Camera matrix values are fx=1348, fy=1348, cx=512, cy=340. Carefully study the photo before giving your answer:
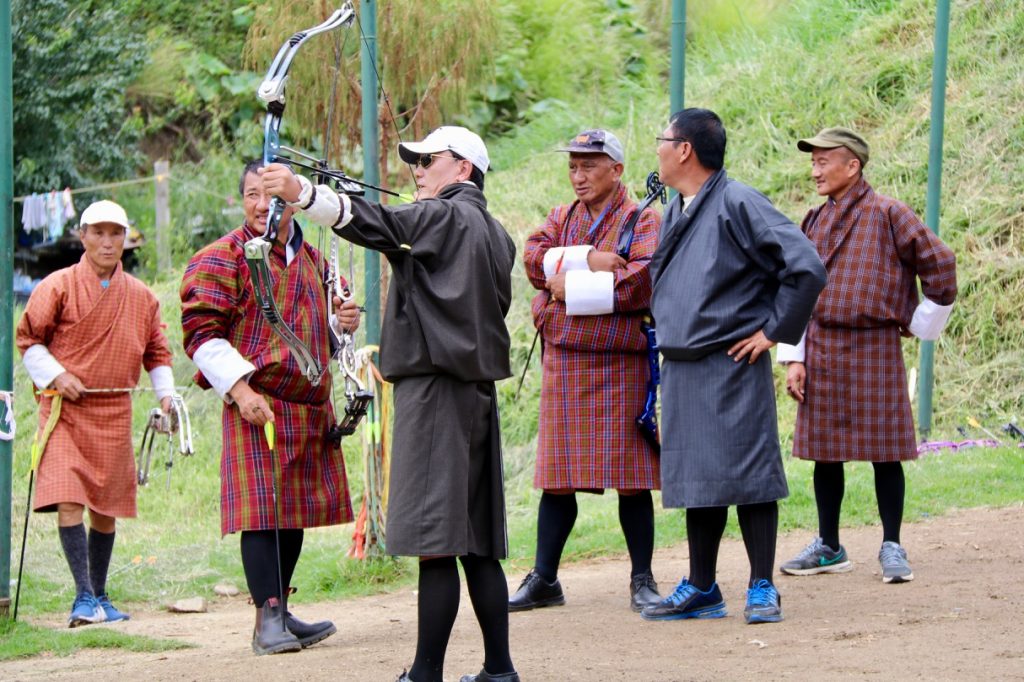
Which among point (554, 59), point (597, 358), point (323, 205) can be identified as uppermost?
point (554, 59)

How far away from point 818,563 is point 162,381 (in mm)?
3266

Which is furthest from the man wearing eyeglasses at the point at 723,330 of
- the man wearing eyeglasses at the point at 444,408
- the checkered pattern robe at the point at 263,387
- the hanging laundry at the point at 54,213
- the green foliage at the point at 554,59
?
the green foliage at the point at 554,59

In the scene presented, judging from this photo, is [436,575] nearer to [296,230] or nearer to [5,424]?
[296,230]

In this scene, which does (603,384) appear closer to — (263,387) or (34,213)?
(263,387)

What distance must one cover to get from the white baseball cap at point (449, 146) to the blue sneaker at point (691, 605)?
Answer: 1942 millimetres

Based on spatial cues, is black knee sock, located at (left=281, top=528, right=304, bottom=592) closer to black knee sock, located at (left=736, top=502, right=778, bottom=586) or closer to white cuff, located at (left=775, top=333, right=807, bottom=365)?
black knee sock, located at (left=736, top=502, right=778, bottom=586)

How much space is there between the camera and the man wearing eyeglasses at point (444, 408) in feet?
13.6

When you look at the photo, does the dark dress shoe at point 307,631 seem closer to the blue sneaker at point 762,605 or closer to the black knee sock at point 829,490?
the blue sneaker at point 762,605

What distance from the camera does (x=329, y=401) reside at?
5.38 metres

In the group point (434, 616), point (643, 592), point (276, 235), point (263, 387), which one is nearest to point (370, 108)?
point (263, 387)

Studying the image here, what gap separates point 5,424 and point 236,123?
12.3m

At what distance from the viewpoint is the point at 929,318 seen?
5789 millimetres

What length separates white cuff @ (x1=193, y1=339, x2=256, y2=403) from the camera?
5.03 m

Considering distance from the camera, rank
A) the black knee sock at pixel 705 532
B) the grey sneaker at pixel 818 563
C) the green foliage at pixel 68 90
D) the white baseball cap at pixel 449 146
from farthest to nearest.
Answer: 1. the green foliage at pixel 68 90
2. the grey sneaker at pixel 818 563
3. the black knee sock at pixel 705 532
4. the white baseball cap at pixel 449 146
